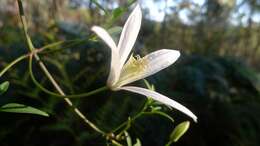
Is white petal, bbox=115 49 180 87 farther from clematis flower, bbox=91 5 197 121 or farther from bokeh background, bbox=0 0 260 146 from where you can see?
bokeh background, bbox=0 0 260 146

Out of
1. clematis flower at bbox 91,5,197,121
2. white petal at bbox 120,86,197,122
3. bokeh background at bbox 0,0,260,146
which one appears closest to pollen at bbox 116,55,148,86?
clematis flower at bbox 91,5,197,121

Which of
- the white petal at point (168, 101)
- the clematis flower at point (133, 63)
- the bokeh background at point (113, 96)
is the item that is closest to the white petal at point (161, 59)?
the clematis flower at point (133, 63)

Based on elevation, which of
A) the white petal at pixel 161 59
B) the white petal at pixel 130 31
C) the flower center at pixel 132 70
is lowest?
the flower center at pixel 132 70

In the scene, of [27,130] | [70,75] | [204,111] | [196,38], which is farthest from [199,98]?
[196,38]

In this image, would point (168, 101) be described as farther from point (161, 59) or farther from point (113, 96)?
point (113, 96)

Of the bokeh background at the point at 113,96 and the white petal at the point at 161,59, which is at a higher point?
the white petal at the point at 161,59

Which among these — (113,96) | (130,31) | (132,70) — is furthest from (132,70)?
(113,96)

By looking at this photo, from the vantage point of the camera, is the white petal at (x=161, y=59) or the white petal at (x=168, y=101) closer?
the white petal at (x=168, y=101)

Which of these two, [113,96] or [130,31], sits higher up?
[130,31]

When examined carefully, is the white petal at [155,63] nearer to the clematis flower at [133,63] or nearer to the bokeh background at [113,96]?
the clematis flower at [133,63]
